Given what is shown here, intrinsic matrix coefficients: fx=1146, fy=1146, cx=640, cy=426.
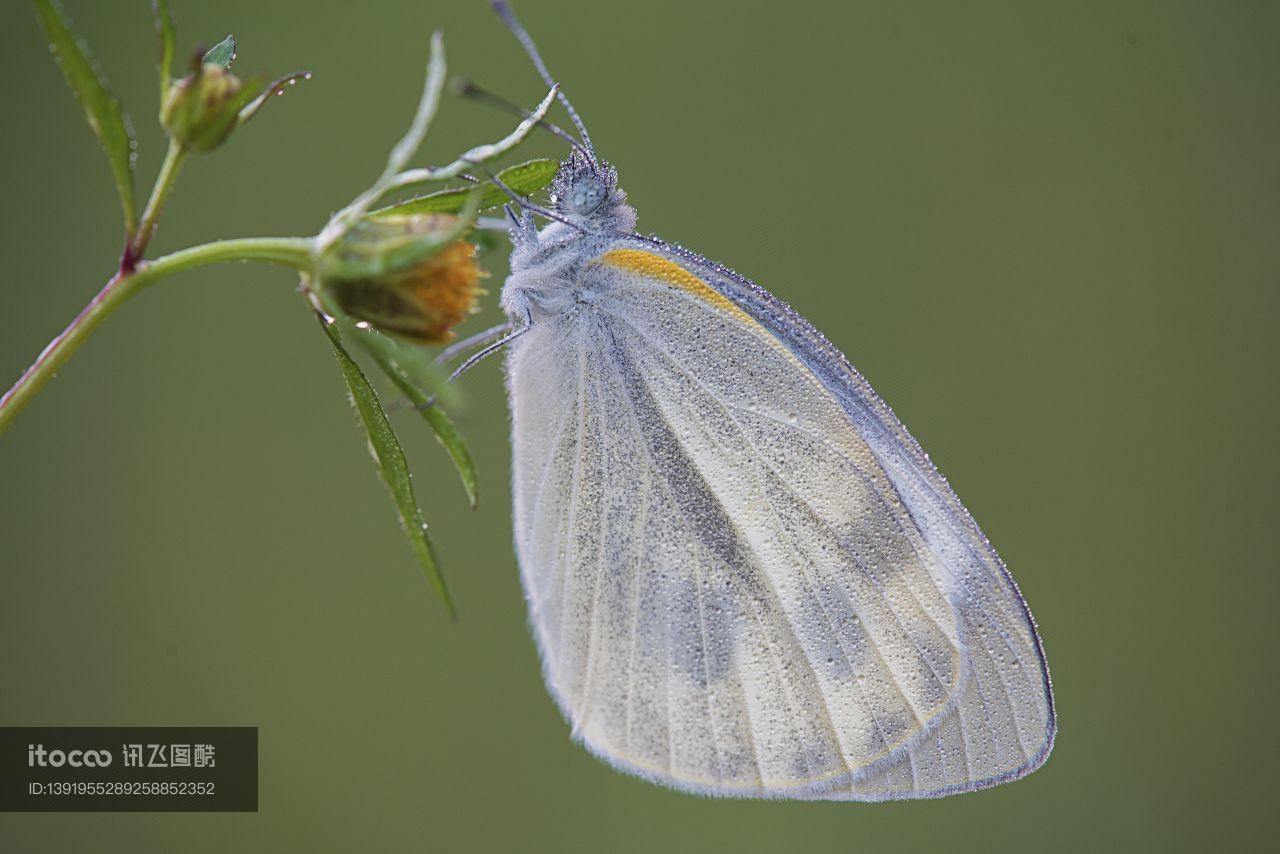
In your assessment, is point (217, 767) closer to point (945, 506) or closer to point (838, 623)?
point (838, 623)

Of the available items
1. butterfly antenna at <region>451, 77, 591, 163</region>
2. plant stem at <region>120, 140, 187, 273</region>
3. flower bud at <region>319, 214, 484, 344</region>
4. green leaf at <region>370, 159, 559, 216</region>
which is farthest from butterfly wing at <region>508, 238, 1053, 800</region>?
plant stem at <region>120, 140, 187, 273</region>

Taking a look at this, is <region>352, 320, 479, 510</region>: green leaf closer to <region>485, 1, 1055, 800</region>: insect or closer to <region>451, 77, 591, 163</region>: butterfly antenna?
<region>451, 77, 591, 163</region>: butterfly antenna

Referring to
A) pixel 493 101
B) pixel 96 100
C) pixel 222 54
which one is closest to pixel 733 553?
pixel 493 101

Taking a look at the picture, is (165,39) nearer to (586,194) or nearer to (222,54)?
(222,54)

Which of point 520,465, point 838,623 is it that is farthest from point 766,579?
point 520,465

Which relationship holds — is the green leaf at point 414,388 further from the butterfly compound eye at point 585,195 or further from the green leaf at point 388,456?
the butterfly compound eye at point 585,195

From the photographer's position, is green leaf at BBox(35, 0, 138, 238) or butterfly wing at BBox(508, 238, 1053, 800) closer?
green leaf at BBox(35, 0, 138, 238)
